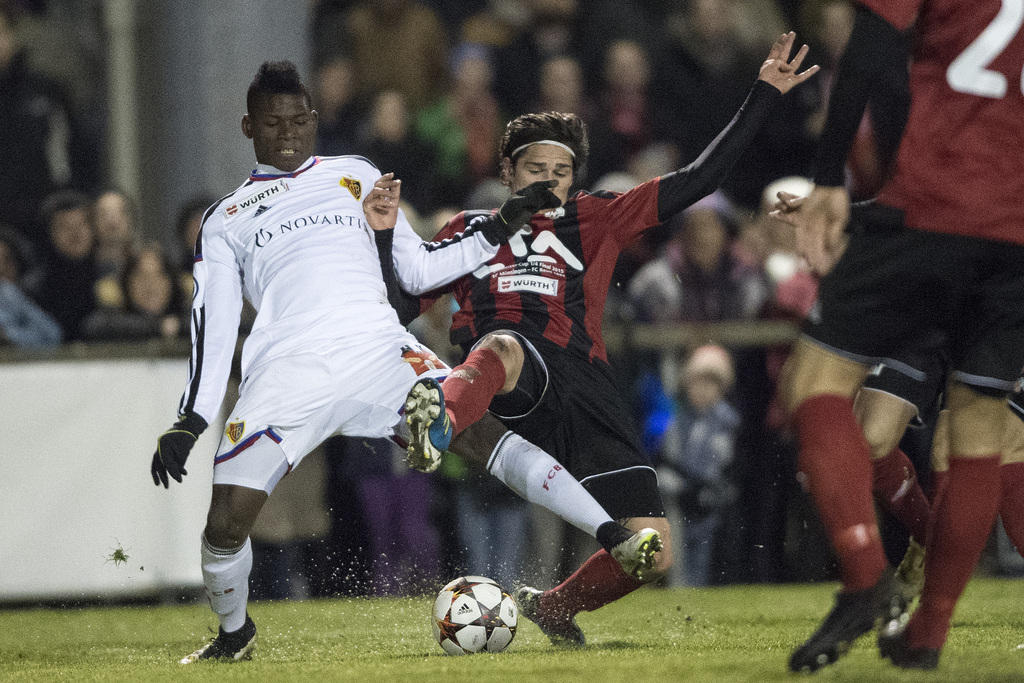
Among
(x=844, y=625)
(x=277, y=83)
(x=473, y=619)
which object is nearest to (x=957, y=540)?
(x=844, y=625)

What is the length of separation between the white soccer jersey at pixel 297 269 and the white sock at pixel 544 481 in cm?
65

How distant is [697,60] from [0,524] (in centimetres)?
541

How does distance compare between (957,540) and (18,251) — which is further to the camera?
(18,251)

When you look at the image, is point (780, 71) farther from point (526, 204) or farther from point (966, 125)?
point (966, 125)

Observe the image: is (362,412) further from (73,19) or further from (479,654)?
(73,19)

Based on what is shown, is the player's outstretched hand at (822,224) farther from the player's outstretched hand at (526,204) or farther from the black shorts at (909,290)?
the player's outstretched hand at (526,204)

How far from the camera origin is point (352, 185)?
6164 mm

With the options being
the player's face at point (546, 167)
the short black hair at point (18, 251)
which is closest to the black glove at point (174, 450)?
the player's face at point (546, 167)

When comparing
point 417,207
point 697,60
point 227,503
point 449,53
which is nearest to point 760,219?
point 697,60

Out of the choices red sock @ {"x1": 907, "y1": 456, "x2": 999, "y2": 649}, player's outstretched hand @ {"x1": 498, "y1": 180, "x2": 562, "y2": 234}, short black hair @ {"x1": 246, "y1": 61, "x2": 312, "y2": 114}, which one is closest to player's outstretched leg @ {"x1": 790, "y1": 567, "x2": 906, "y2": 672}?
red sock @ {"x1": 907, "y1": 456, "x2": 999, "y2": 649}

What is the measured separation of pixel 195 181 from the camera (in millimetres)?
10297

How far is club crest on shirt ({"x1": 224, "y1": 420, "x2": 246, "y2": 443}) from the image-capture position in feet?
18.1

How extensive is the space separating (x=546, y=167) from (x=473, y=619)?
6.26ft

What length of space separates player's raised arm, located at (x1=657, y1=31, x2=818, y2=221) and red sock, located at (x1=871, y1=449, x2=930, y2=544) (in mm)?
1298
